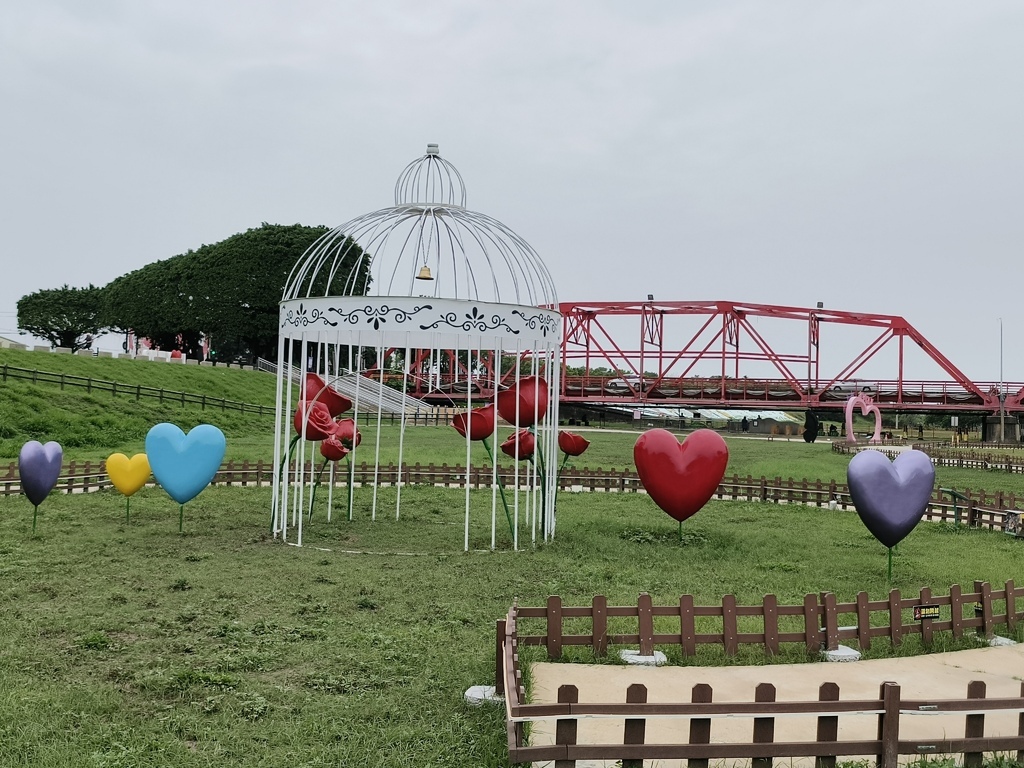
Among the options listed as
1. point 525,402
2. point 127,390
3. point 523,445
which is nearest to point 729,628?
point 525,402

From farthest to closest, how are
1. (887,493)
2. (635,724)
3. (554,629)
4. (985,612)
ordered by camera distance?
(887,493), (985,612), (554,629), (635,724)

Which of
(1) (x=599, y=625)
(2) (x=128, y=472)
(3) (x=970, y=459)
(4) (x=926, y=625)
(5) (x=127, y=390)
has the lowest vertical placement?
(4) (x=926, y=625)

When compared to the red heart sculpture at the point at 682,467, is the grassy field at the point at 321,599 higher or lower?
lower

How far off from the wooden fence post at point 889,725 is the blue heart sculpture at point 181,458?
1141 cm

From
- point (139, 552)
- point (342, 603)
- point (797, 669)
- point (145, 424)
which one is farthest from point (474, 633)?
point (145, 424)

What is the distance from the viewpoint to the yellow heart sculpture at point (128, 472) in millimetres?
15922

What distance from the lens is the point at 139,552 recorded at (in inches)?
506

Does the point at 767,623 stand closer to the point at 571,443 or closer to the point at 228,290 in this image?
the point at 571,443

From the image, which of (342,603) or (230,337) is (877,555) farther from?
(230,337)

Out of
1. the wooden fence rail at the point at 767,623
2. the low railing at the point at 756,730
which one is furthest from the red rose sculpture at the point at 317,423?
the low railing at the point at 756,730

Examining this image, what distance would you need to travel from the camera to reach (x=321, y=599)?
10.2 metres

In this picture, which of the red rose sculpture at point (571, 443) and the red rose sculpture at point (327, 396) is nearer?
the red rose sculpture at point (327, 396)

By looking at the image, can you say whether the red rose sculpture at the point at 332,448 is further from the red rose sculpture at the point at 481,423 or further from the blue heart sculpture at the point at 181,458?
the red rose sculpture at the point at 481,423

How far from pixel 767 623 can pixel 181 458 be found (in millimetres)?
9878
